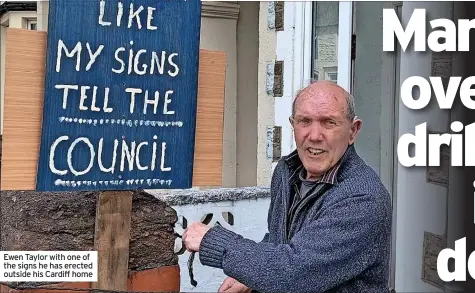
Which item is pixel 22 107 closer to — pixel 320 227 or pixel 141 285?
pixel 141 285

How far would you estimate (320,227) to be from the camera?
2.07 meters

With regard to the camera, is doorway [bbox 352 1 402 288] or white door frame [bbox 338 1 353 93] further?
doorway [bbox 352 1 402 288]

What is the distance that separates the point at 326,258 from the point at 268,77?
2.90 meters

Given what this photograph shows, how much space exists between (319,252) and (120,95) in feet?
2.72

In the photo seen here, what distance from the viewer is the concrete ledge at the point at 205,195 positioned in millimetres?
3811

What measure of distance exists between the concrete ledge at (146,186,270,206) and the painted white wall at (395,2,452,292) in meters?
0.83

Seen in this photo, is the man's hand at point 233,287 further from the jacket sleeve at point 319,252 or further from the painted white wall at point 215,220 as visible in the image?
the painted white wall at point 215,220

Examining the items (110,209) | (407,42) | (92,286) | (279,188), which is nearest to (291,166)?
(279,188)

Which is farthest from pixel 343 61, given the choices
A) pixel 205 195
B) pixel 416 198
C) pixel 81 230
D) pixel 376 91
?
pixel 81 230

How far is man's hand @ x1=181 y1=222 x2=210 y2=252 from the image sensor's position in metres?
2.18

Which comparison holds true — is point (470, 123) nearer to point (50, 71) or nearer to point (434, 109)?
point (434, 109)

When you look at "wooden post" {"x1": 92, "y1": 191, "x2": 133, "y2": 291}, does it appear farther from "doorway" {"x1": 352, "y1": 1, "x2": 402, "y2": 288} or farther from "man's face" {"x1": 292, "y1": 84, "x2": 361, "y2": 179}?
"doorway" {"x1": 352, "y1": 1, "x2": 402, "y2": 288}

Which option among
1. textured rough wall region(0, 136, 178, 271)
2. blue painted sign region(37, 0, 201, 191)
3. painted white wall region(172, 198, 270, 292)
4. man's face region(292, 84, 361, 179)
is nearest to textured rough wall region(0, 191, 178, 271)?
textured rough wall region(0, 136, 178, 271)

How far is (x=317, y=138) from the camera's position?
7.34 feet
